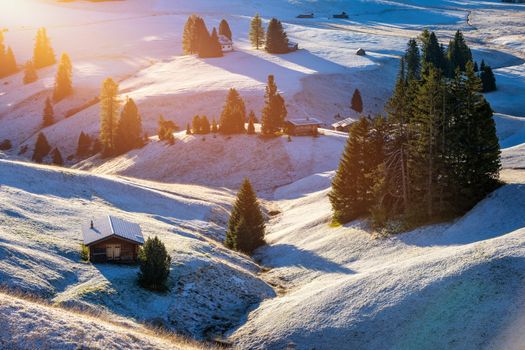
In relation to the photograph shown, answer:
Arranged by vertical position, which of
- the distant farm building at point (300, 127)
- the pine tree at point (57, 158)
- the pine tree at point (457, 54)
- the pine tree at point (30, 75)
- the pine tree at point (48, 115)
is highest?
the pine tree at point (457, 54)

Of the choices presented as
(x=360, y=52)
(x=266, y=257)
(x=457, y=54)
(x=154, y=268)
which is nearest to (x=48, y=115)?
(x=360, y=52)

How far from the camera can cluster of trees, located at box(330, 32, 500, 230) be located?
149ft

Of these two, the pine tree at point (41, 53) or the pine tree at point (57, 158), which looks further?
the pine tree at point (41, 53)

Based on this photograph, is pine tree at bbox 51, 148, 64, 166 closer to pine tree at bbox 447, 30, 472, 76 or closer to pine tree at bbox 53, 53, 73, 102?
pine tree at bbox 53, 53, 73, 102

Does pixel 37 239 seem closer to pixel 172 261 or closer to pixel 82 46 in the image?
pixel 172 261

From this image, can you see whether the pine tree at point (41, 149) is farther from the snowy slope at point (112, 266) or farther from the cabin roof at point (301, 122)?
the cabin roof at point (301, 122)

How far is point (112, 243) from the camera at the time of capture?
41.2 metres

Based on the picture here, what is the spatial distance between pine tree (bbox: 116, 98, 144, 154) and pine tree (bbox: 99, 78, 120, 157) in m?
0.92

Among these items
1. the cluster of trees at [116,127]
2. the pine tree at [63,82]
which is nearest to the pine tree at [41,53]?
the pine tree at [63,82]

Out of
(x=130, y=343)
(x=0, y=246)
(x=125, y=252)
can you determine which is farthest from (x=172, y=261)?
(x=130, y=343)

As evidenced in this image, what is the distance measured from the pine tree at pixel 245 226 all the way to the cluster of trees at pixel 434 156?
753 centimetres

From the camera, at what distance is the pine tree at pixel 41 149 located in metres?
98.2

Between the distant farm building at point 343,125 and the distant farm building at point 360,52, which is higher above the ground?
the distant farm building at point 360,52

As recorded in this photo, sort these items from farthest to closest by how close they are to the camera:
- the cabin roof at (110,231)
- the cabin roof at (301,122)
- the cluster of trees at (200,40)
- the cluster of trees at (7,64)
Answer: the cluster of trees at (7,64) < the cluster of trees at (200,40) < the cabin roof at (301,122) < the cabin roof at (110,231)
